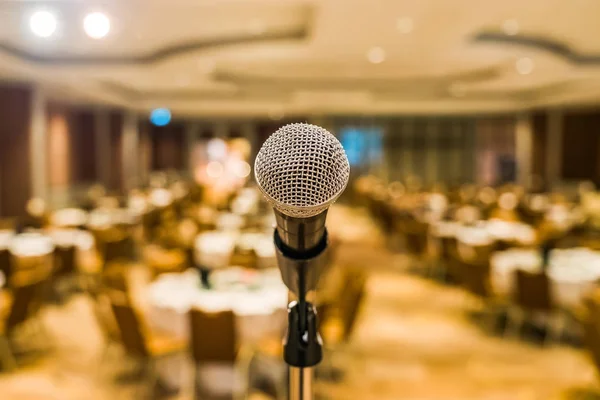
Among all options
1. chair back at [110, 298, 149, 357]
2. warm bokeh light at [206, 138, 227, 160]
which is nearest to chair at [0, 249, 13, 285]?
chair back at [110, 298, 149, 357]

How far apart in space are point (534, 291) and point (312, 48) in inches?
190

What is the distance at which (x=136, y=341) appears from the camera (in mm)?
4508

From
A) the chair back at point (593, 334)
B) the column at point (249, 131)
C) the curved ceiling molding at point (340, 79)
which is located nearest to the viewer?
the chair back at point (593, 334)

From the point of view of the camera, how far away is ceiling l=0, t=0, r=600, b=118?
250 inches

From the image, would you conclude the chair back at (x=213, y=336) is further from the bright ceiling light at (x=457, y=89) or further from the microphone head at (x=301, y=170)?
the bright ceiling light at (x=457, y=89)

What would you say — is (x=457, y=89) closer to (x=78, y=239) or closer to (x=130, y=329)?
(x=78, y=239)

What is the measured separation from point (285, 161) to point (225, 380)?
410cm

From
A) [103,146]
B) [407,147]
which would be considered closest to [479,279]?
[103,146]

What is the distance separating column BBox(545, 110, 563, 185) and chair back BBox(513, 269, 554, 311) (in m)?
13.5

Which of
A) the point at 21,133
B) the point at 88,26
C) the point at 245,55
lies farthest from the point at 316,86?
the point at 88,26

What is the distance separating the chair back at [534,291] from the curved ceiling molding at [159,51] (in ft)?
15.3

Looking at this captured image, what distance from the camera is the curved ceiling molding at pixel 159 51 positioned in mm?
8391

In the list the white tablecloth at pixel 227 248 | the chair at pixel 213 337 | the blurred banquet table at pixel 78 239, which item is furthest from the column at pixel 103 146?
the chair at pixel 213 337

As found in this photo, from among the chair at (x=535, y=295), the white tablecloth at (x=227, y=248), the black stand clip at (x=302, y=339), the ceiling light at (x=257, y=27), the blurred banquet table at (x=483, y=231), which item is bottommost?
the blurred banquet table at (x=483, y=231)
